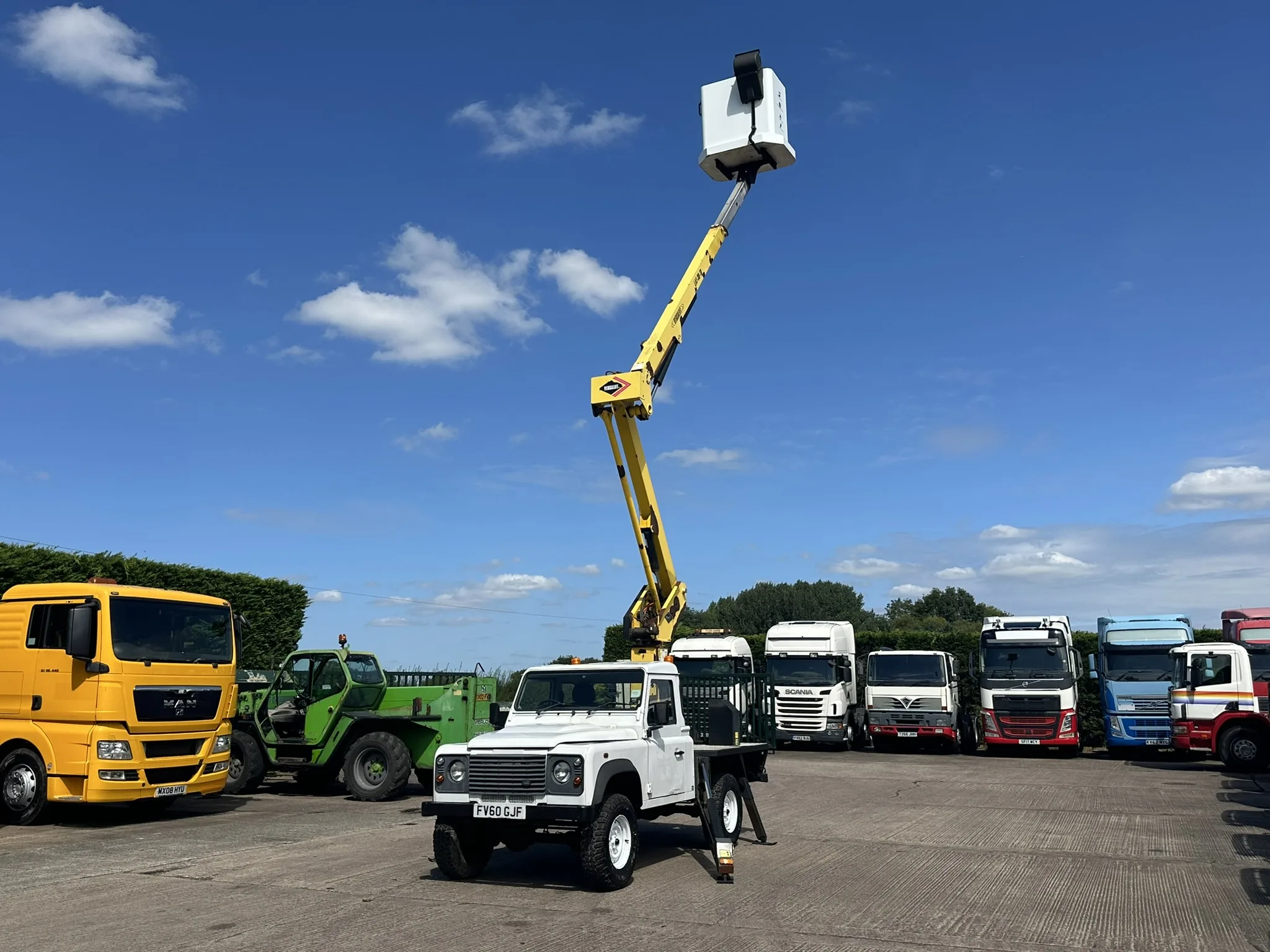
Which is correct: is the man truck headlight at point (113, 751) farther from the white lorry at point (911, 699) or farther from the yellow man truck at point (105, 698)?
the white lorry at point (911, 699)

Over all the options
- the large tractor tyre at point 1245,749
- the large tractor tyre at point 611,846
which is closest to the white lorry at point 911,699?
the large tractor tyre at point 1245,749

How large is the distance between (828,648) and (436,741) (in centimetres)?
1263

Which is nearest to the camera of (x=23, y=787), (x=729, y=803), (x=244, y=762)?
(x=729, y=803)

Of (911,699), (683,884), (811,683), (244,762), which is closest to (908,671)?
(911,699)

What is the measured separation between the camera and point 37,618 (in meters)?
12.6

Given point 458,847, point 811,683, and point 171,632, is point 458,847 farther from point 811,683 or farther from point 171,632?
point 811,683

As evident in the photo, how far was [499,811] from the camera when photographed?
8180 millimetres

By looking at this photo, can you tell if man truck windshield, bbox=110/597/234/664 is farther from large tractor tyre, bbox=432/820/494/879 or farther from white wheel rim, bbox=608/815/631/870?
white wheel rim, bbox=608/815/631/870

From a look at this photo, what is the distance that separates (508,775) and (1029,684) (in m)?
17.4

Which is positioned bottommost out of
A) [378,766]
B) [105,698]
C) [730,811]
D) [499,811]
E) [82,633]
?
[730,811]

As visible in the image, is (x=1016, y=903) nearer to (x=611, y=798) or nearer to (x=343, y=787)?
(x=611, y=798)

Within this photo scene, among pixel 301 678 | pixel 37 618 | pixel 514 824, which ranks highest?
pixel 37 618

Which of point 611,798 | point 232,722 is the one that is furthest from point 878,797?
point 232,722

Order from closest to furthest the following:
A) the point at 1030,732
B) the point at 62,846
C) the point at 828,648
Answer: the point at 62,846
the point at 1030,732
the point at 828,648
